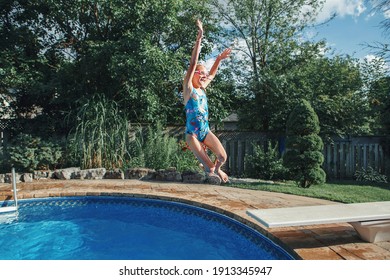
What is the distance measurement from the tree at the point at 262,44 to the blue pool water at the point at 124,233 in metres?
5.74

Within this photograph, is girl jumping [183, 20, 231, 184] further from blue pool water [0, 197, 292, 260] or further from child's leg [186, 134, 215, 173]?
blue pool water [0, 197, 292, 260]

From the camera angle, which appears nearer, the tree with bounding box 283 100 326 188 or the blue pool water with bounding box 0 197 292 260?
the blue pool water with bounding box 0 197 292 260

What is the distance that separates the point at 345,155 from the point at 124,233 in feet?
24.2

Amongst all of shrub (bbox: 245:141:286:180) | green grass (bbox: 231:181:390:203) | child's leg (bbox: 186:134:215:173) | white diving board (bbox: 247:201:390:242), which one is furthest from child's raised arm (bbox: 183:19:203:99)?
shrub (bbox: 245:141:286:180)

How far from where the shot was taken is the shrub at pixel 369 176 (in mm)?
8898

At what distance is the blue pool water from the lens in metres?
4.18

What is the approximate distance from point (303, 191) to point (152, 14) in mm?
6563

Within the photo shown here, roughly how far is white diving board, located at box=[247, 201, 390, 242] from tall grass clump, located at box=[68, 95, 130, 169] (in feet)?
19.6

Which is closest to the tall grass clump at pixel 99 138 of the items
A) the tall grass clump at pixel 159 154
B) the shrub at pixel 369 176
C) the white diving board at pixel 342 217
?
the tall grass clump at pixel 159 154

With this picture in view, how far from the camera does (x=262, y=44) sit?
10891 millimetres

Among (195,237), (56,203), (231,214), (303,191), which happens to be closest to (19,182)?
(56,203)

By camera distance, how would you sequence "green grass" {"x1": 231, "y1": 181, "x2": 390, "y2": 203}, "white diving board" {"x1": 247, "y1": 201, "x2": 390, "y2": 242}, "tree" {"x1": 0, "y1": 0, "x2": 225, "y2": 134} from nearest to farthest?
"white diving board" {"x1": 247, "y1": 201, "x2": 390, "y2": 242}
"green grass" {"x1": 231, "y1": 181, "x2": 390, "y2": 203}
"tree" {"x1": 0, "y1": 0, "x2": 225, "y2": 134}

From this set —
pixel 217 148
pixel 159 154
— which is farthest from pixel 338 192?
pixel 159 154

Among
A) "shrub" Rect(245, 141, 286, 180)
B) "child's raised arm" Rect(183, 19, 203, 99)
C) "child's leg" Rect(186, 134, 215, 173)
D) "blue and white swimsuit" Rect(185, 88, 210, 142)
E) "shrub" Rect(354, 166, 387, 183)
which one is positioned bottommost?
"shrub" Rect(354, 166, 387, 183)
